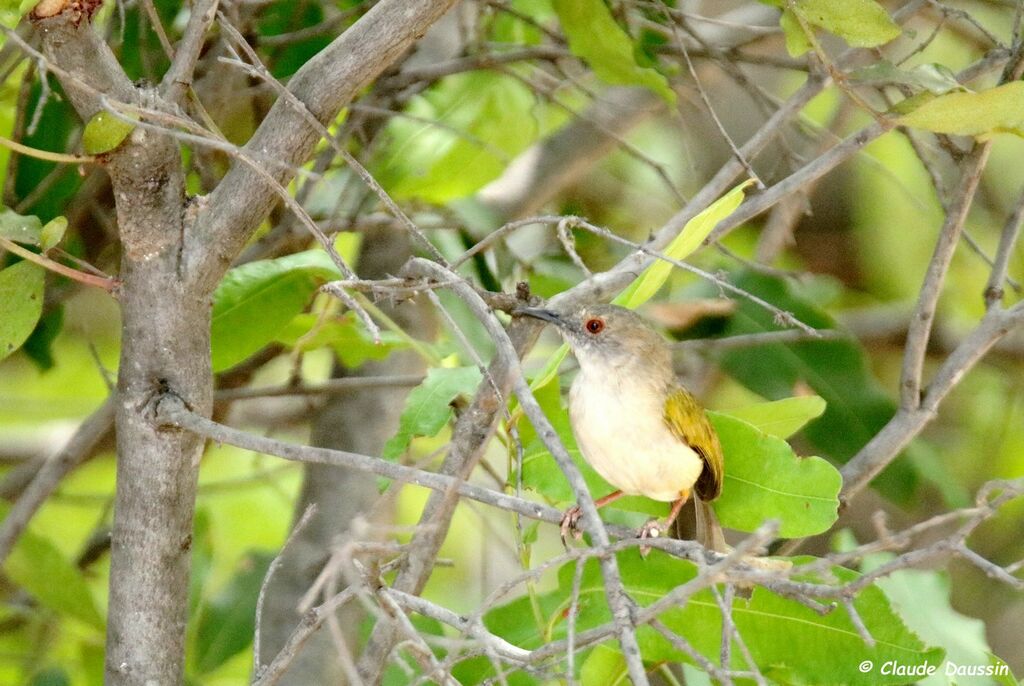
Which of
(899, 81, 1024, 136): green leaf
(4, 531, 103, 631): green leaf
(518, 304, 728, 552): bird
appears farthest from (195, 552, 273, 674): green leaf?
(899, 81, 1024, 136): green leaf

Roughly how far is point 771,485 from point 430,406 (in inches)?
30.4

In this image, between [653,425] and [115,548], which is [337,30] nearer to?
[653,425]

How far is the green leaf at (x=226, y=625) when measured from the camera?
3.90m

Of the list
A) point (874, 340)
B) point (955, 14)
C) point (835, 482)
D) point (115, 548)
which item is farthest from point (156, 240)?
point (874, 340)

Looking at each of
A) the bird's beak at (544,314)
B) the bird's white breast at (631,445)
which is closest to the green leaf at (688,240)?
the bird's beak at (544,314)

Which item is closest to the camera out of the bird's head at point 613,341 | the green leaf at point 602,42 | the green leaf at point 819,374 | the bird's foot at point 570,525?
the bird's foot at point 570,525

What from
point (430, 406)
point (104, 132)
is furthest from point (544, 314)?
point (104, 132)

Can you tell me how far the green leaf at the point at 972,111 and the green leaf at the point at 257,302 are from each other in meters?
1.38

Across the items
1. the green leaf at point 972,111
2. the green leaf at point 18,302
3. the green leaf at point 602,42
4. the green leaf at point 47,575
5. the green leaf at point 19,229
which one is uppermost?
the green leaf at point 602,42

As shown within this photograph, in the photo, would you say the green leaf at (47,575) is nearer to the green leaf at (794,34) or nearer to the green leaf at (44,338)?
the green leaf at (44,338)

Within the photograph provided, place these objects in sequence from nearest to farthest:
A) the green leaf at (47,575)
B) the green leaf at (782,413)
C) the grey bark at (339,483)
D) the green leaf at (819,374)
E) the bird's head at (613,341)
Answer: the green leaf at (782,413) → the bird's head at (613,341) → the green leaf at (47,575) → the grey bark at (339,483) → the green leaf at (819,374)

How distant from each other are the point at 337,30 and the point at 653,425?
1.78 m

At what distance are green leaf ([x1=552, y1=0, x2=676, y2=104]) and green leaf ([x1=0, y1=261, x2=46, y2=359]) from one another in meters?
1.47

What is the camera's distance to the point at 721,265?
4410mm
